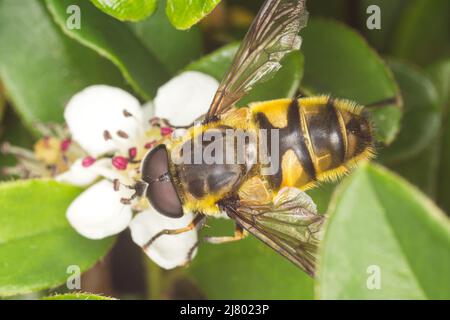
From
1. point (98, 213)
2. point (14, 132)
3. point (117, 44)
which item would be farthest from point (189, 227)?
point (14, 132)

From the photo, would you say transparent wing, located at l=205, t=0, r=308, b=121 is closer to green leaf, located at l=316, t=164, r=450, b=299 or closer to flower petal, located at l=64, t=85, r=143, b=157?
flower petal, located at l=64, t=85, r=143, b=157

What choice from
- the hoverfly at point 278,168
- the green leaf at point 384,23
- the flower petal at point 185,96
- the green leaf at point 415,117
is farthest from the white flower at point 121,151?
the green leaf at point 384,23

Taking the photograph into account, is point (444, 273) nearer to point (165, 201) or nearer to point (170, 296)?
point (165, 201)

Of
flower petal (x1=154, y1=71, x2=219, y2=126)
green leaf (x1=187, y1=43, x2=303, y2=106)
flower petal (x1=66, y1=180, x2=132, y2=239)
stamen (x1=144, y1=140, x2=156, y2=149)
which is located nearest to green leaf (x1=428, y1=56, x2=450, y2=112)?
green leaf (x1=187, y1=43, x2=303, y2=106)

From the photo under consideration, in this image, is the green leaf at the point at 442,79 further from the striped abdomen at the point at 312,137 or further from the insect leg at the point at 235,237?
the insect leg at the point at 235,237
